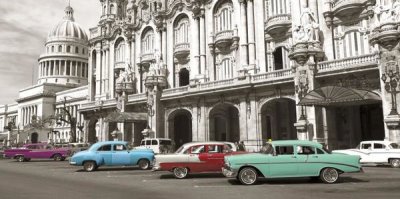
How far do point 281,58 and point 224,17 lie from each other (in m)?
7.70

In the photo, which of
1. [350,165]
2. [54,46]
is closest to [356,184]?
[350,165]

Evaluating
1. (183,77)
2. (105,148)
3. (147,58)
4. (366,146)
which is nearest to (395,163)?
(366,146)

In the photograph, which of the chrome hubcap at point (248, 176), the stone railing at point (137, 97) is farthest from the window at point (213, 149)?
the stone railing at point (137, 97)

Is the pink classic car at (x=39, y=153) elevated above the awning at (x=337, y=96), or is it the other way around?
the awning at (x=337, y=96)

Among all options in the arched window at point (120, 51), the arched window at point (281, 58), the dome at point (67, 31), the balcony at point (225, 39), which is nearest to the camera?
the arched window at point (281, 58)

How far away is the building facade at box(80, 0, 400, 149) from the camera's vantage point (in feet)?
81.6

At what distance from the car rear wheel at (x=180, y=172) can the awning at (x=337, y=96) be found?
38.3 ft

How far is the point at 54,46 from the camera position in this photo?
102m

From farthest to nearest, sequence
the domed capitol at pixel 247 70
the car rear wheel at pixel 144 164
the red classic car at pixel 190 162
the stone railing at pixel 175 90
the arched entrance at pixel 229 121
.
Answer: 1. the arched entrance at pixel 229 121
2. the stone railing at pixel 175 90
3. the domed capitol at pixel 247 70
4. the car rear wheel at pixel 144 164
5. the red classic car at pixel 190 162

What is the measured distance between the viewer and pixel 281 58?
33.6m

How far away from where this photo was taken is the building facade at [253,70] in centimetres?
2486

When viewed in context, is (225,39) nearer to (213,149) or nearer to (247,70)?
(247,70)

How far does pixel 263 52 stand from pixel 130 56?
20.3 metres

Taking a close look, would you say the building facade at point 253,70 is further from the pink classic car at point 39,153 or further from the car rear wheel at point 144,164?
the car rear wheel at point 144,164
